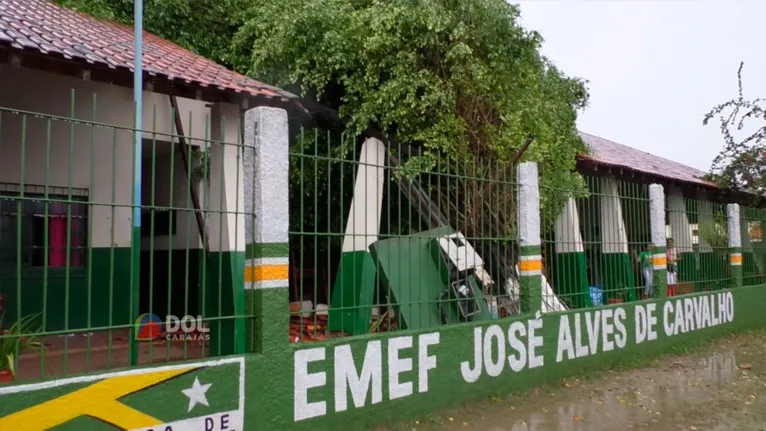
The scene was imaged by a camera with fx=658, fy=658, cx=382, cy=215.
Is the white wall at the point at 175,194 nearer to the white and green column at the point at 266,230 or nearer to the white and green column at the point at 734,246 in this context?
the white and green column at the point at 266,230

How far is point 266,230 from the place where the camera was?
4602mm

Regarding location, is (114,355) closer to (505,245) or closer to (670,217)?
(505,245)

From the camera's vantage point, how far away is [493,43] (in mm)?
8656

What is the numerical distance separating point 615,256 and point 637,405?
95.3 inches

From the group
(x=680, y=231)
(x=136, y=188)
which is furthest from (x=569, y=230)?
(x=136, y=188)

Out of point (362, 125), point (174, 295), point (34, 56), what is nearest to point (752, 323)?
point (362, 125)

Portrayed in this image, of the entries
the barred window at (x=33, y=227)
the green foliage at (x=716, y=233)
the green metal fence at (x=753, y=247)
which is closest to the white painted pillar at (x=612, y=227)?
the green foliage at (x=716, y=233)

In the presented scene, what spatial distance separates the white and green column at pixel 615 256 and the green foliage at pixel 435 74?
615 millimetres

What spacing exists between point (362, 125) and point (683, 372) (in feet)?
16.5

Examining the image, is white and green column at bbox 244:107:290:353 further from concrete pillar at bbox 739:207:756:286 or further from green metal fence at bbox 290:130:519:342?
concrete pillar at bbox 739:207:756:286

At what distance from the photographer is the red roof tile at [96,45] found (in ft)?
20.4

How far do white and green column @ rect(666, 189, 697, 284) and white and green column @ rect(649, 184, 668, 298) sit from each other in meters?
1.08

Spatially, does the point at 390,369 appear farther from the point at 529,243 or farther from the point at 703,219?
the point at 703,219

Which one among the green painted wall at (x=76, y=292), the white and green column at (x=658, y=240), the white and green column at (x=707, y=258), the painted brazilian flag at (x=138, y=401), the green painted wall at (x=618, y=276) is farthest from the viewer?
the white and green column at (x=707, y=258)
